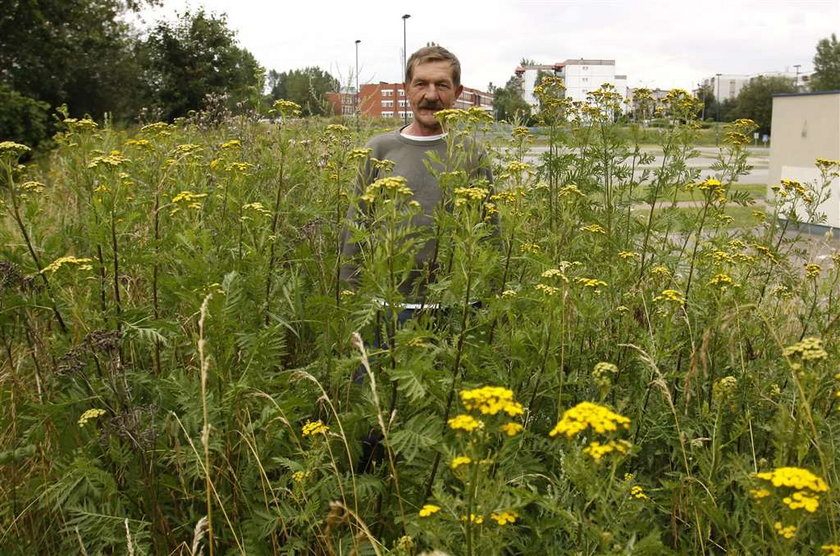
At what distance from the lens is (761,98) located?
64250 millimetres

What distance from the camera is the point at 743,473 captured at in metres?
2.11

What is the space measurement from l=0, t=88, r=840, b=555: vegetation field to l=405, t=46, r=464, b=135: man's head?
29.9 inches

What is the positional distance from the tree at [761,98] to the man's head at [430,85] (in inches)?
2524

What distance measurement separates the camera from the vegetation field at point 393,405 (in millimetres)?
2045

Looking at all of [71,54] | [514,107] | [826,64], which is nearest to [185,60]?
[71,54]

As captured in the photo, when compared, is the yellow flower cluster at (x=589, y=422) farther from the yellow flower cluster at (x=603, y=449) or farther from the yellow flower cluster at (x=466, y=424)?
the yellow flower cluster at (x=466, y=424)

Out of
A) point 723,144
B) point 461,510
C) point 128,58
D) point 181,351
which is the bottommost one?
point 461,510

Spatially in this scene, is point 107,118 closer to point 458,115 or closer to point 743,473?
point 458,115

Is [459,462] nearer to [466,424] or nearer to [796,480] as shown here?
[466,424]

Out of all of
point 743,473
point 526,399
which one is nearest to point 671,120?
point 526,399

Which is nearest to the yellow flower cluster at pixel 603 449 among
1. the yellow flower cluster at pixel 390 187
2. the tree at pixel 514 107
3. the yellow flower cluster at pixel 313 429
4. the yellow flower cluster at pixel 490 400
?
the yellow flower cluster at pixel 490 400

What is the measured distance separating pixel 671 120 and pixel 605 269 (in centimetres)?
120

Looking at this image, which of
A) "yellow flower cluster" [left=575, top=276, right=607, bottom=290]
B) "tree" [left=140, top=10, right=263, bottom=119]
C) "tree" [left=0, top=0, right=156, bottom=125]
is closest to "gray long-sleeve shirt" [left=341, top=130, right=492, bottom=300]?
"yellow flower cluster" [left=575, top=276, right=607, bottom=290]

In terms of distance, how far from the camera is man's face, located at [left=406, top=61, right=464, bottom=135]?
3809 mm
